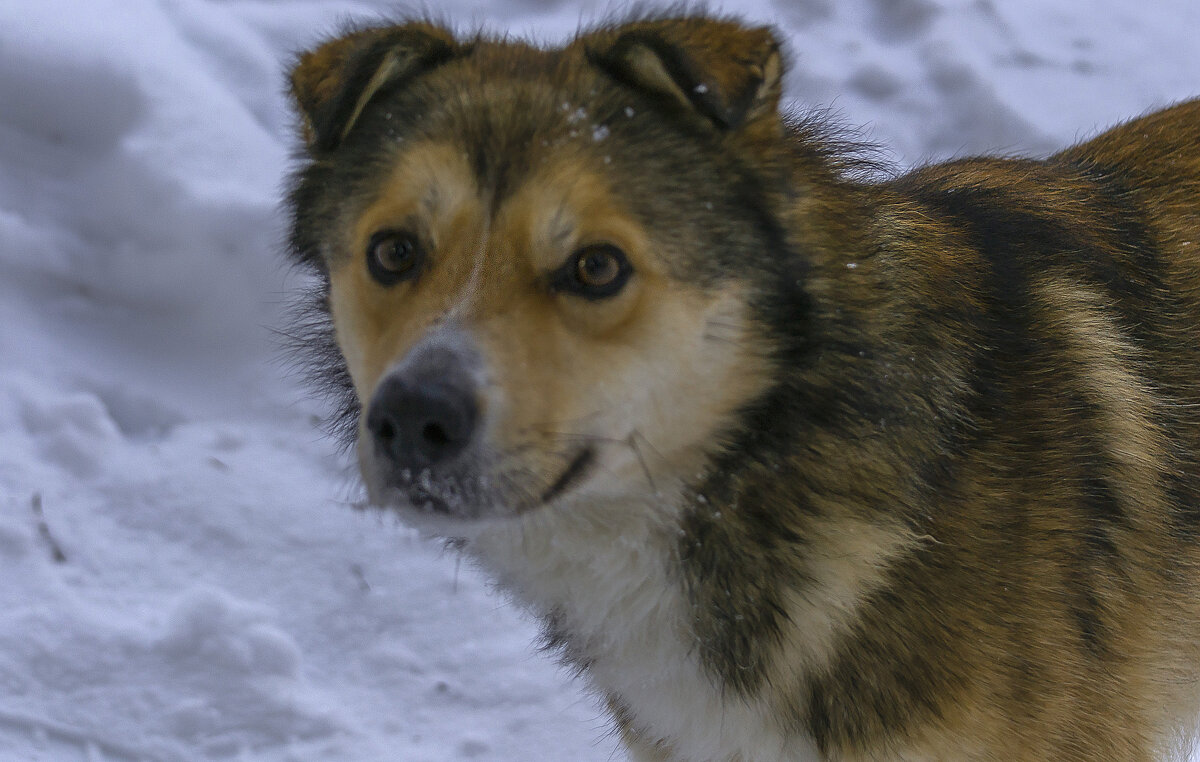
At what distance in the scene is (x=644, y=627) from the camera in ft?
6.74

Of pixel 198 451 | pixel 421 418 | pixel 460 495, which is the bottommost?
pixel 198 451

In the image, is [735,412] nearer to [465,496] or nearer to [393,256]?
[465,496]

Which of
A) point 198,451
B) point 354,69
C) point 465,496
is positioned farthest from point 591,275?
point 198,451

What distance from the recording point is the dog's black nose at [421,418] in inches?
67.7

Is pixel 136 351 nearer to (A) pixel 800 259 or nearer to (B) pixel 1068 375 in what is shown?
(A) pixel 800 259

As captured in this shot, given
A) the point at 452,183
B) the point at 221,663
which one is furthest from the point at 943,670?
the point at 221,663

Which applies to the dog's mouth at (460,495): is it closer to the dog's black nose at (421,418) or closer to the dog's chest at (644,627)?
the dog's black nose at (421,418)

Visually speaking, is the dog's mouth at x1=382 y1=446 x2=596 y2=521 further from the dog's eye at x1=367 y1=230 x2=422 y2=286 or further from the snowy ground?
the snowy ground

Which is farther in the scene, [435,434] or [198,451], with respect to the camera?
[198,451]

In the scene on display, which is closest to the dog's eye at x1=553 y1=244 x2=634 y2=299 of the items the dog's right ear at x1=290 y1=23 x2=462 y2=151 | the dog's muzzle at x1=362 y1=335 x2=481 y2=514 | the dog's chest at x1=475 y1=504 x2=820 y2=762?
the dog's muzzle at x1=362 y1=335 x2=481 y2=514

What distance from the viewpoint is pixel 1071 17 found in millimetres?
5762

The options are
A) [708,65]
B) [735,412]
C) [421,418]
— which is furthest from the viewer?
[735,412]

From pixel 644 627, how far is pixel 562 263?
68cm

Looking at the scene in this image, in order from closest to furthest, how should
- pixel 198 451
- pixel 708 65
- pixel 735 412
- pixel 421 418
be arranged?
pixel 421 418 < pixel 708 65 < pixel 735 412 < pixel 198 451
